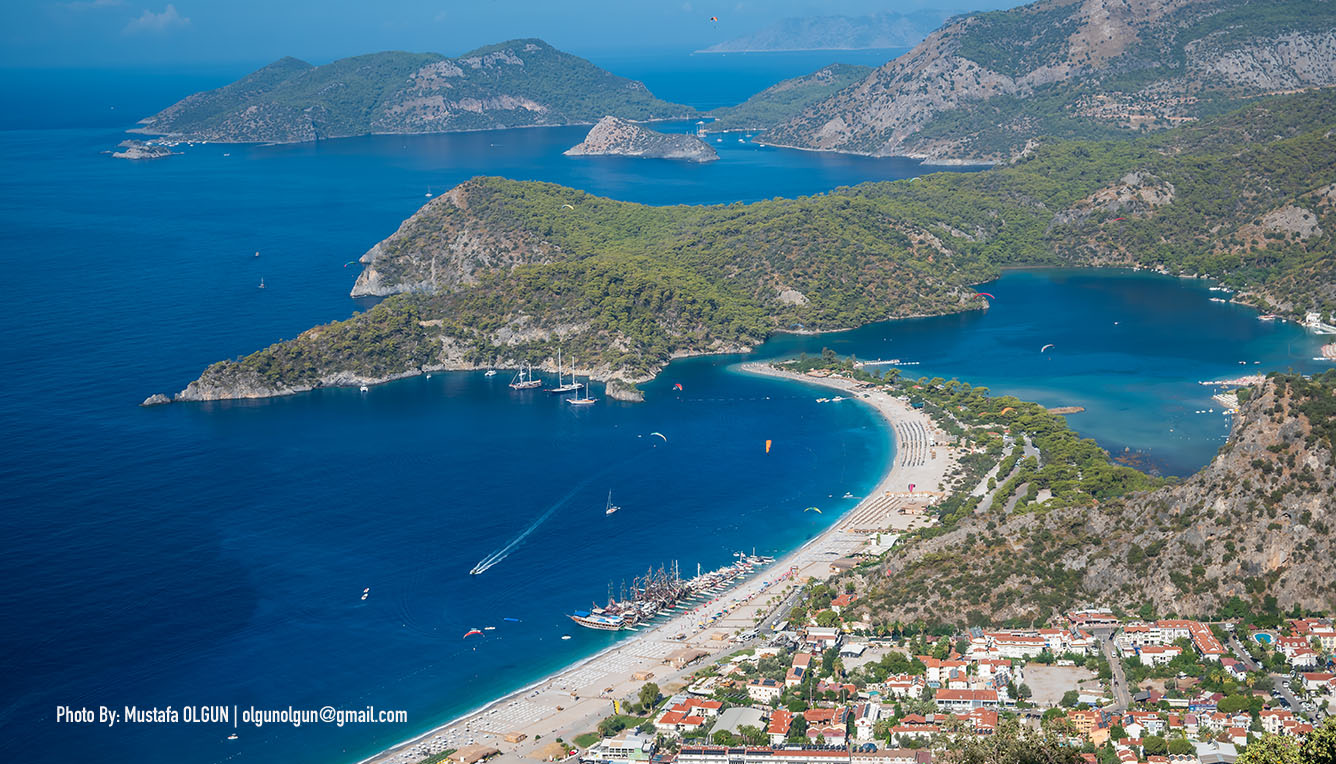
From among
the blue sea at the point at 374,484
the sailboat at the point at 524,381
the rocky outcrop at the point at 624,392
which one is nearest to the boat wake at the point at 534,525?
the blue sea at the point at 374,484

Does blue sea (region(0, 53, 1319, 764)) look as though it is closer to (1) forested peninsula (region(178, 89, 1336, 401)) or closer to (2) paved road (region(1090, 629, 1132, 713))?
(1) forested peninsula (region(178, 89, 1336, 401))

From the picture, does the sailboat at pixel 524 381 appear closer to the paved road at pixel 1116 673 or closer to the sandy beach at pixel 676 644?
the sandy beach at pixel 676 644

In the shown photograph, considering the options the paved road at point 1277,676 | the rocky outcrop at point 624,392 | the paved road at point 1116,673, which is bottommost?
the paved road at point 1116,673

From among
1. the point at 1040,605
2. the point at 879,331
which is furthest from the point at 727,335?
the point at 1040,605

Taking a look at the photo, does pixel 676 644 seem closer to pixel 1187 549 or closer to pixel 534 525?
pixel 534 525

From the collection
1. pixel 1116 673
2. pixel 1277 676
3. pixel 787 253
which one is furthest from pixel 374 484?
pixel 787 253
